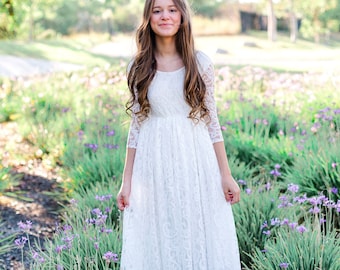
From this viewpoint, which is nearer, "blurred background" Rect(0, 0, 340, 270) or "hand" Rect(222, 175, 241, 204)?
"hand" Rect(222, 175, 241, 204)

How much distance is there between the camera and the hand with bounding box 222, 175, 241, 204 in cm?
247

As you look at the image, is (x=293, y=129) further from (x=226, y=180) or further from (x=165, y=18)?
(x=165, y=18)

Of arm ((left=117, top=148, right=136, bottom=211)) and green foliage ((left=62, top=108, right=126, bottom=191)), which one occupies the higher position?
arm ((left=117, top=148, right=136, bottom=211))

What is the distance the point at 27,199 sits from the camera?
15.3 ft

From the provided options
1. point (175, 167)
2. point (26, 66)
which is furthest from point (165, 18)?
point (26, 66)

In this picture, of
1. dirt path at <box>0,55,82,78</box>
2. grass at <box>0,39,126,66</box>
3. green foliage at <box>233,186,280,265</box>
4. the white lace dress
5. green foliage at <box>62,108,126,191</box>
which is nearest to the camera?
the white lace dress

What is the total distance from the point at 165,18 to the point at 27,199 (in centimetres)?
275

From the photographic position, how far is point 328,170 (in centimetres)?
394

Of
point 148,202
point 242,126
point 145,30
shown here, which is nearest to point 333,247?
point 148,202

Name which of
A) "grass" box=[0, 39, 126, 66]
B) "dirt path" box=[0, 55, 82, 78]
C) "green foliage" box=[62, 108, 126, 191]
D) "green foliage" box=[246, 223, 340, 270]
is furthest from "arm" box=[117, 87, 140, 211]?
"grass" box=[0, 39, 126, 66]

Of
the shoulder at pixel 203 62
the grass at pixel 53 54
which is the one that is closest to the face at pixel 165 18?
the shoulder at pixel 203 62

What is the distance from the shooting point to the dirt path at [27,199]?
3.88m

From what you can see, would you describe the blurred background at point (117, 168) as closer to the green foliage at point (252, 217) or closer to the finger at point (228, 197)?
the green foliage at point (252, 217)

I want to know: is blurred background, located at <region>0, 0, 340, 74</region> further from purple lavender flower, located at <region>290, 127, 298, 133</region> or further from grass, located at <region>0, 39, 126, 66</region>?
purple lavender flower, located at <region>290, 127, 298, 133</region>
